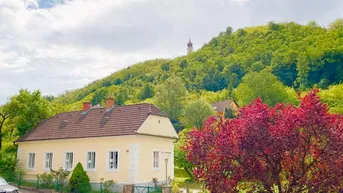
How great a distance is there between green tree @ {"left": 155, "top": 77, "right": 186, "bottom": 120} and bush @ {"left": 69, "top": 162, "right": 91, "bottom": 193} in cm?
6494

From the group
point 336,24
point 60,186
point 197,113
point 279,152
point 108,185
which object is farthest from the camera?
point 336,24

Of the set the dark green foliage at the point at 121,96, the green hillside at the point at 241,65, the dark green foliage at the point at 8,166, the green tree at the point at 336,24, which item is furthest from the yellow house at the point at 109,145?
the green tree at the point at 336,24

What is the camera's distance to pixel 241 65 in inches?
4791

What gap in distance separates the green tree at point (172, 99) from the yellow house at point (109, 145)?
59659 millimetres

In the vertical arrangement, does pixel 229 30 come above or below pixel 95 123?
above

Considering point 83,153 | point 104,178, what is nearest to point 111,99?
point 83,153

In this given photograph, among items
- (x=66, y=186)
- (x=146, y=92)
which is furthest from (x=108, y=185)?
(x=146, y=92)

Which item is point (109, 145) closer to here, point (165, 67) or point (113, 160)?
point (113, 160)

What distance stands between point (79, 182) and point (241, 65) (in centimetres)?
10153

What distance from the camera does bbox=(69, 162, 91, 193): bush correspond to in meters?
26.2

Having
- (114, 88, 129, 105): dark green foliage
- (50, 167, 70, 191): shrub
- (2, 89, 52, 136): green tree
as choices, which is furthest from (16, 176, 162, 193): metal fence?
(114, 88, 129, 105): dark green foliage

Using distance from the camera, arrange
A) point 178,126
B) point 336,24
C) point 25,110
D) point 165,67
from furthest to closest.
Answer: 1. point 165,67
2. point 336,24
3. point 178,126
4. point 25,110

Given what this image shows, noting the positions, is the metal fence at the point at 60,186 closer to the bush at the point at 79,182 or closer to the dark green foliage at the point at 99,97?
the bush at the point at 79,182

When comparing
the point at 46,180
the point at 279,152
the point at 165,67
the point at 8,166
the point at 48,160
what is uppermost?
the point at 165,67
